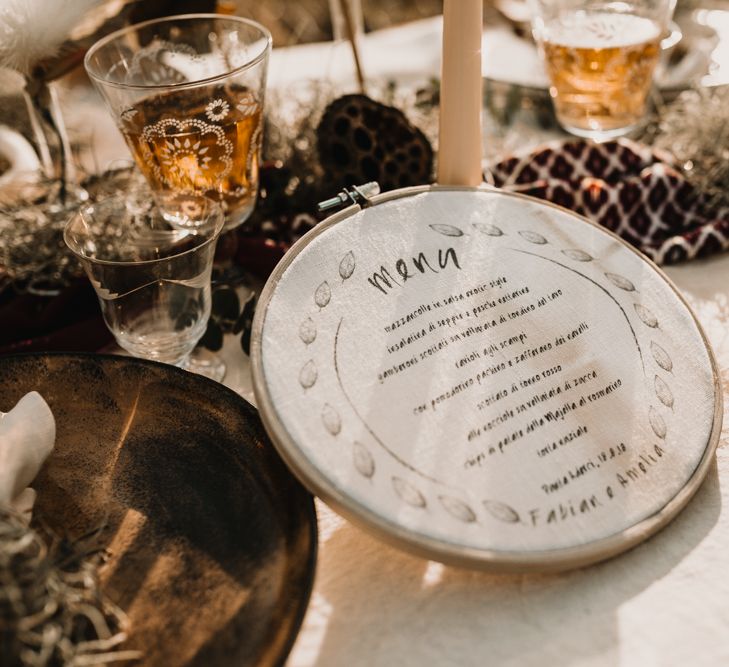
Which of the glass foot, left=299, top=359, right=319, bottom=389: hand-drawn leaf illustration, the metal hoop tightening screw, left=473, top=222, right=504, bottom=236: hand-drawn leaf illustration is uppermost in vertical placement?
the metal hoop tightening screw

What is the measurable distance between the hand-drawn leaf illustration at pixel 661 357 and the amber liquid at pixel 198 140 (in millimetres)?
439

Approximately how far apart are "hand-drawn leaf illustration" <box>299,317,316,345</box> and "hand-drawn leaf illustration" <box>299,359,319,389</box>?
0.7 inches

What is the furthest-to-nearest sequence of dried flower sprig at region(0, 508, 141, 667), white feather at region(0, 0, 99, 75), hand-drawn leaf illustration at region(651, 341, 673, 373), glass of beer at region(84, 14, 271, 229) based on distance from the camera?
white feather at region(0, 0, 99, 75)
glass of beer at region(84, 14, 271, 229)
hand-drawn leaf illustration at region(651, 341, 673, 373)
dried flower sprig at region(0, 508, 141, 667)

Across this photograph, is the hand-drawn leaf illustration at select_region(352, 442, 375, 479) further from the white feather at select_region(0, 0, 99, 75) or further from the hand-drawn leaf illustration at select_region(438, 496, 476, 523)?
the white feather at select_region(0, 0, 99, 75)

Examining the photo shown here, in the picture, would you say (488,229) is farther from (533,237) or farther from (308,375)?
(308,375)

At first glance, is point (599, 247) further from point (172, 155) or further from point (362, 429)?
point (172, 155)

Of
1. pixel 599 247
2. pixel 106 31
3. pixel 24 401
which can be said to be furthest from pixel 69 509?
pixel 106 31

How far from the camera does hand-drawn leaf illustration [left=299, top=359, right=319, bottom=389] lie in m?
0.52

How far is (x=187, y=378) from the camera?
1.99 feet

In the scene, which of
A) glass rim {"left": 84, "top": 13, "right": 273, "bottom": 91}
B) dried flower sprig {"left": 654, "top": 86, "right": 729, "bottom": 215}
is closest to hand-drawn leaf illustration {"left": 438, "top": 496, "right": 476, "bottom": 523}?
glass rim {"left": 84, "top": 13, "right": 273, "bottom": 91}

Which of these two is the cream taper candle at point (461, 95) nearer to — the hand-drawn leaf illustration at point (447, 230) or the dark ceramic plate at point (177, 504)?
the hand-drawn leaf illustration at point (447, 230)

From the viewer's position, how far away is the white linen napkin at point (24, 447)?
52 centimetres

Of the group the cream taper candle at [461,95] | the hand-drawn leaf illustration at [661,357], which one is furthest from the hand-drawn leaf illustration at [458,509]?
the cream taper candle at [461,95]

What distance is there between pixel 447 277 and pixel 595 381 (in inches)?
5.6
